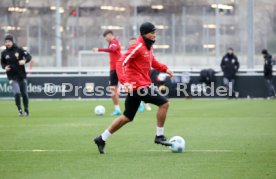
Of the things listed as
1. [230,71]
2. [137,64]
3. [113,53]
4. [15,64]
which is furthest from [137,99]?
[230,71]

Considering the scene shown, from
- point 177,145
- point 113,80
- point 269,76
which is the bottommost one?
point 269,76

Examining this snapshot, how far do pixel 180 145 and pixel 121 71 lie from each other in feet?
5.13

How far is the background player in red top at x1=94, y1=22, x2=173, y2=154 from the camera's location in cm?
1252

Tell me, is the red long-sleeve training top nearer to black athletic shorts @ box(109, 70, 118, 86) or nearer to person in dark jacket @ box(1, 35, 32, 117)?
black athletic shorts @ box(109, 70, 118, 86)

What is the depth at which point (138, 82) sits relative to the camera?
12.7 meters

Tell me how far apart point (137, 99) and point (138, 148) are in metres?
1.03

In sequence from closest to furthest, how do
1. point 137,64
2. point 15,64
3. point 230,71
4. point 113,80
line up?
point 137,64, point 15,64, point 113,80, point 230,71

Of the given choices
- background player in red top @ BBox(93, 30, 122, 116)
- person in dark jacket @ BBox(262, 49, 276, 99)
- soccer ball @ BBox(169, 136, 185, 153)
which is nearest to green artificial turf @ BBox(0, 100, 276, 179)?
soccer ball @ BBox(169, 136, 185, 153)

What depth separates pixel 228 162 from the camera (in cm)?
1105

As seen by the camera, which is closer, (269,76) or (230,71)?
(269,76)

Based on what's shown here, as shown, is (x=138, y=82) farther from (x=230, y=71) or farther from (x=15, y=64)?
(x=230, y=71)

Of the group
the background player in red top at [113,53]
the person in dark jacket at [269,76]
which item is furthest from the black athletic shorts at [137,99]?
the person in dark jacket at [269,76]

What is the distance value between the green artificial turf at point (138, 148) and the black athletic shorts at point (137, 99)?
66cm

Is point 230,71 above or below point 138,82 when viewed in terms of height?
below
